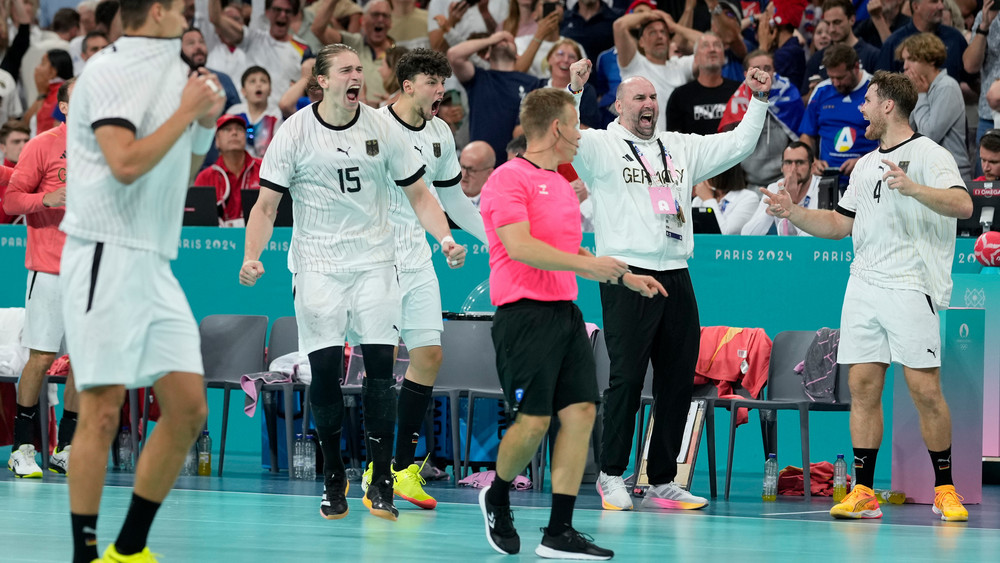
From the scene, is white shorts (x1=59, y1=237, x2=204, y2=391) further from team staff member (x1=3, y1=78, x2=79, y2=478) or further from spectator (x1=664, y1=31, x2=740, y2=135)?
spectator (x1=664, y1=31, x2=740, y2=135)

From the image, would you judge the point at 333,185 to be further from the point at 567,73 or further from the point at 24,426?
the point at 567,73

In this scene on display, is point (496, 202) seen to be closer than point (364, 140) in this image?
Yes

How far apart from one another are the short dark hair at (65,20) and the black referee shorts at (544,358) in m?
10.3

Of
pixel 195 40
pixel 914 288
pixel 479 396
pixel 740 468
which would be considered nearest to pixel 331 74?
pixel 479 396

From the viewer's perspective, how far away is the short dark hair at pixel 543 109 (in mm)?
5395

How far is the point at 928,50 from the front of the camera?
9.96 m

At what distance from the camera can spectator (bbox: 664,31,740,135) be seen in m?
11.0

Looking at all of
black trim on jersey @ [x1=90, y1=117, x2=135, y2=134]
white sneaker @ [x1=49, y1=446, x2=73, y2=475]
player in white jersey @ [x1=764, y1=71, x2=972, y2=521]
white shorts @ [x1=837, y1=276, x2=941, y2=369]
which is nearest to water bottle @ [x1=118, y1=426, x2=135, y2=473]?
white sneaker @ [x1=49, y1=446, x2=73, y2=475]

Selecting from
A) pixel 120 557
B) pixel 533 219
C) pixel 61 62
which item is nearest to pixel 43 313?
pixel 533 219

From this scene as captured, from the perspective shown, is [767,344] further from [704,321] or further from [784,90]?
[784,90]

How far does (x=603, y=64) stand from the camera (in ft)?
39.3

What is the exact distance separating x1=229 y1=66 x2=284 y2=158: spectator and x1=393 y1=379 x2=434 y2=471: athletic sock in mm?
5064

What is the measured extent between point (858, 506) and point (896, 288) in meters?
1.17

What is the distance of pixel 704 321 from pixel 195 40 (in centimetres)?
583
